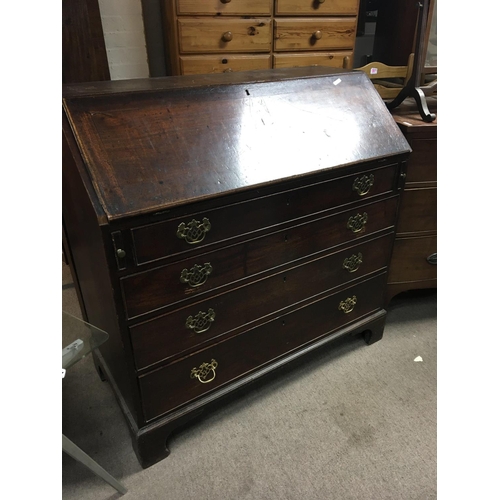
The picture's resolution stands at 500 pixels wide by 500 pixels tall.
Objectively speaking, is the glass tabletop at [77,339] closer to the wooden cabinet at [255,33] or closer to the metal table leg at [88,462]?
the metal table leg at [88,462]

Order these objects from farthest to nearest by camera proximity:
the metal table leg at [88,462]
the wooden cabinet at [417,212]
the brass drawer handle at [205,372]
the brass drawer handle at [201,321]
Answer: the wooden cabinet at [417,212]
the brass drawer handle at [205,372]
the brass drawer handle at [201,321]
the metal table leg at [88,462]

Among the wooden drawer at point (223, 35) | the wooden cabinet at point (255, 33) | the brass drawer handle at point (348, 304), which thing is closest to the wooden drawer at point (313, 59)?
the wooden cabinet at point (255, 33)

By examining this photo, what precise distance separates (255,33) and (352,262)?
1.27 m

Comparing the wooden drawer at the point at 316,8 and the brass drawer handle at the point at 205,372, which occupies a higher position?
the wooden drawer at the point at 316,8

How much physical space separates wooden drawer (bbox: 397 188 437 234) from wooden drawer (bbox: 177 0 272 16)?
1150mm

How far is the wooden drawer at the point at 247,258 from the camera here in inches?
41.6

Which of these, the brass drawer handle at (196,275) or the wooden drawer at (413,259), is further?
the wooden drawer at (413,259)

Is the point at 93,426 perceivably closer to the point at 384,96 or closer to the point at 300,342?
the point at 300,342

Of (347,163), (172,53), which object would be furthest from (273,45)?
(347,163)

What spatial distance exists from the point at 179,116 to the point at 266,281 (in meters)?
0.56

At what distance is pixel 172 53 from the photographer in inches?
79.7

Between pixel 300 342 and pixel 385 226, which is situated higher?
pixel 385 226

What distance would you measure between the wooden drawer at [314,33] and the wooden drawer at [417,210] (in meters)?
1.04

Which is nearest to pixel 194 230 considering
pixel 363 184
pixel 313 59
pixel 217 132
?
pixel 217 132
